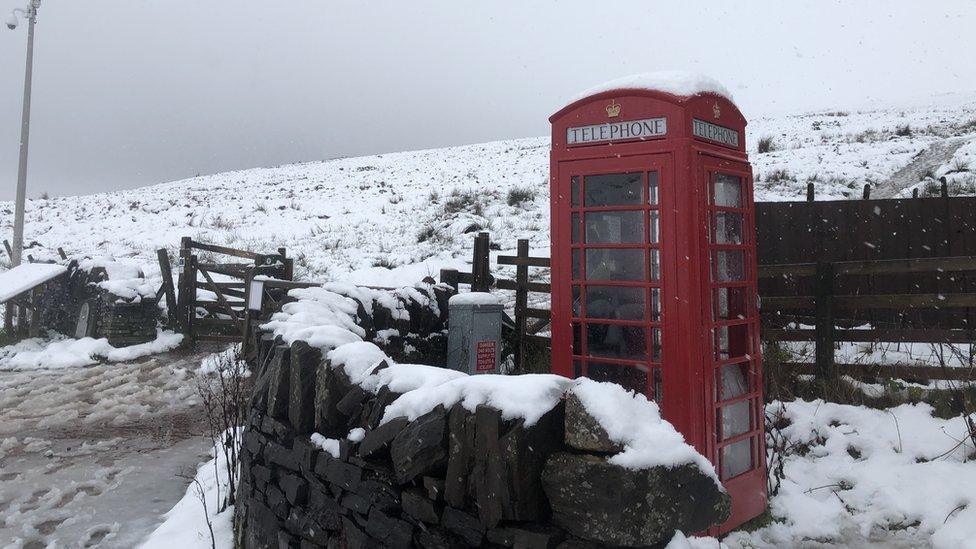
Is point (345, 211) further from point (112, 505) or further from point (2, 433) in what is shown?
point (112, 505)

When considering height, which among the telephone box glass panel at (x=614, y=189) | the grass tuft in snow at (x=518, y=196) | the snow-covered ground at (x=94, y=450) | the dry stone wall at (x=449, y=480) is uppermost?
the grass tuft in snow at (x=518, y=196)

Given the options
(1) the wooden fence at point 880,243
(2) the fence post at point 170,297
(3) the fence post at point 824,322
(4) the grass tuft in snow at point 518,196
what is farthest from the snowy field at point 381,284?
(2) the fence post at point 170,297

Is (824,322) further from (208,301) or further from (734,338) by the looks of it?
(208,301)

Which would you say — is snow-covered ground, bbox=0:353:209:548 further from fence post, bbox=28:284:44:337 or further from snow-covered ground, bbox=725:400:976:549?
snow-covered ground, bbox=725:400:976:549

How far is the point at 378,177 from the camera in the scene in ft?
105

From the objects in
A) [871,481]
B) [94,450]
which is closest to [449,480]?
[871,481]

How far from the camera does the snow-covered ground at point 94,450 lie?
4695 millimetres

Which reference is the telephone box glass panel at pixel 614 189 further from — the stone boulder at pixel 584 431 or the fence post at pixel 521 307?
the fence post at pixel 521 307

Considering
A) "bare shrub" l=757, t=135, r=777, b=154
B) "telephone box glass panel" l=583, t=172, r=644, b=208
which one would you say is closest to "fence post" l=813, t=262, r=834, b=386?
"telephone box glass panel" l=583, t=172, r=644, b=208

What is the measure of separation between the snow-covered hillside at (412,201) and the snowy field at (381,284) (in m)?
0.11

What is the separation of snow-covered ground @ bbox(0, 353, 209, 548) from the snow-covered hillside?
186 inches

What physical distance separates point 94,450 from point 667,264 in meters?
5.86

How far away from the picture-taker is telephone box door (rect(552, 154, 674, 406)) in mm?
3824

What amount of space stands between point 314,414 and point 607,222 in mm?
2146
